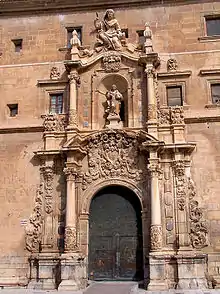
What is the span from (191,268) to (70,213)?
3.98 metres

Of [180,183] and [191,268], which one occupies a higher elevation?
[180,183]

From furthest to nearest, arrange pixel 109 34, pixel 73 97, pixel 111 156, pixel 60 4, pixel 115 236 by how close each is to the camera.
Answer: pixel 60 4
pixel 109 34
pixel 73 97
pixel 111 156
pixel 115 236

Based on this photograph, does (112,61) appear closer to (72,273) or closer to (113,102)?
(113,102)

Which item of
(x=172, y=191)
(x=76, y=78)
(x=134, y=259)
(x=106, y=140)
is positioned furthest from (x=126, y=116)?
(x=134, y=259)

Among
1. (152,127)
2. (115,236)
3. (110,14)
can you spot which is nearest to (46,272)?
(115,236)

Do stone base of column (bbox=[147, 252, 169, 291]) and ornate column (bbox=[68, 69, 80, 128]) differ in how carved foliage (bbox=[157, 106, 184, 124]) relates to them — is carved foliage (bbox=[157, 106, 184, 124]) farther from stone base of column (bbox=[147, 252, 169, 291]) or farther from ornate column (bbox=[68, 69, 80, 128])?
stone base of column (bbox=[147, 252, 169, 291])

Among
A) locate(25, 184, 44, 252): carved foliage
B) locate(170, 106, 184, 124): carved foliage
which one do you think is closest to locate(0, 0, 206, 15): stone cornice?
locate(170, 106, 184, 124): carved foliage

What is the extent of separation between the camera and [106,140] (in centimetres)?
1402

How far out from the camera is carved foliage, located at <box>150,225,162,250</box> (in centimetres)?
1262

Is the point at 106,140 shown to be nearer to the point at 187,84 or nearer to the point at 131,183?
the point at 131,183

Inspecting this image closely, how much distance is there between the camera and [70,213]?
1328cm

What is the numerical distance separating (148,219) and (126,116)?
3.61 m

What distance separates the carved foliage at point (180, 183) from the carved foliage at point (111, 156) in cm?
122

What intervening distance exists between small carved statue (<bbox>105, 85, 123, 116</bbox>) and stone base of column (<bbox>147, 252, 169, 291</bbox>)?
4882 millimetres
